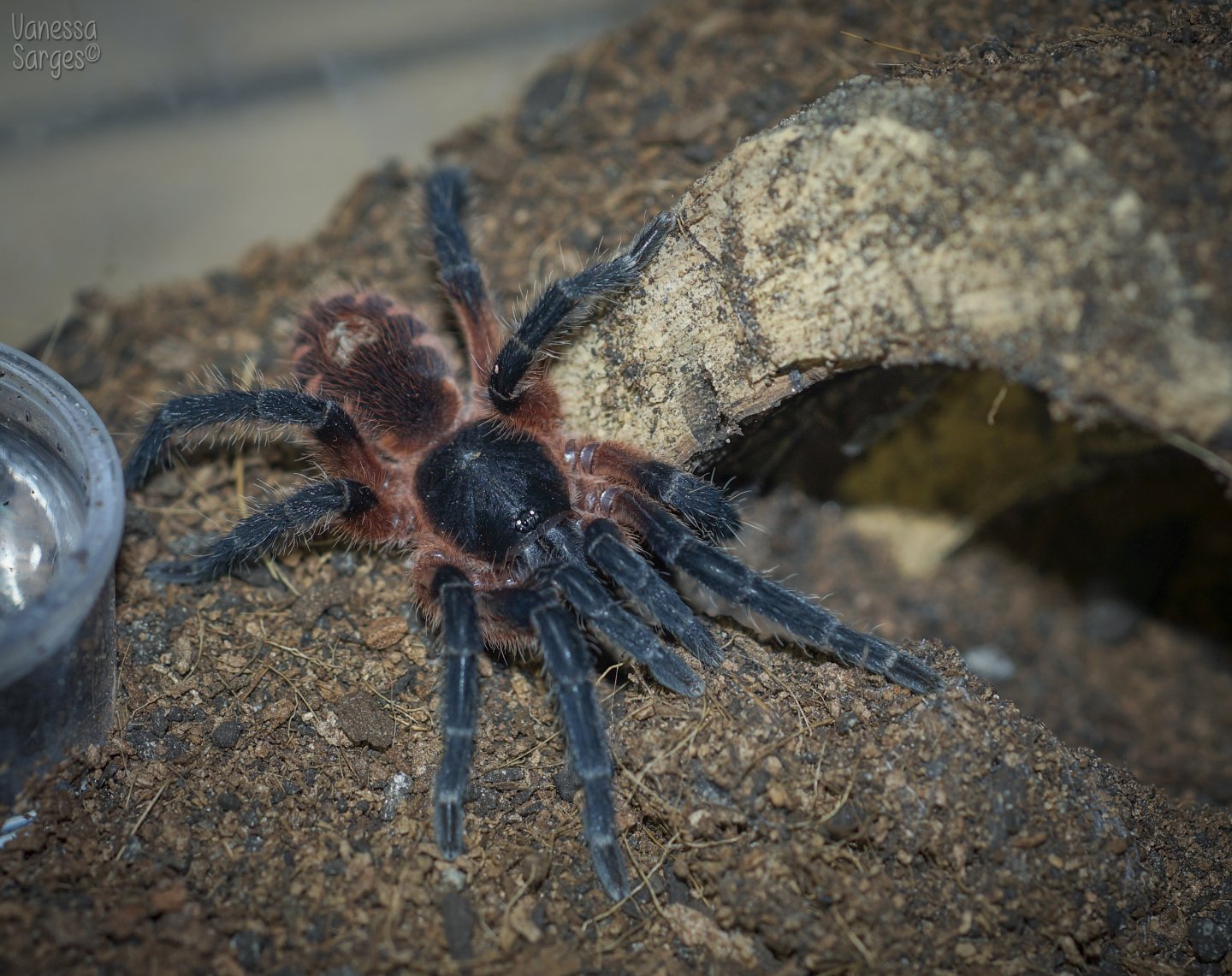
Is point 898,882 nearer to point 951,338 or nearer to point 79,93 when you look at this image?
point 951,338

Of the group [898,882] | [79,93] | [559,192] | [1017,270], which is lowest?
[898,882]

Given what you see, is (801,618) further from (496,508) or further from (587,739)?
(496,508)

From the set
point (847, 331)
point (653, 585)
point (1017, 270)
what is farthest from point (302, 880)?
point (1017, 270)

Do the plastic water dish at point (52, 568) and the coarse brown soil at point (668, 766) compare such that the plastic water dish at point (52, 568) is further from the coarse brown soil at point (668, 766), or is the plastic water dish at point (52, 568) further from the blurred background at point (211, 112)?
the blurred background at point (211, 112)

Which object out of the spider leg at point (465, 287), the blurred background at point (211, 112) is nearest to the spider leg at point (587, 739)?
the spider leg at point (465, 287)

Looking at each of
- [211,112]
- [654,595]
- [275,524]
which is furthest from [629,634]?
[211,112]

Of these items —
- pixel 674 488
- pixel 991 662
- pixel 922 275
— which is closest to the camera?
pixel 922 275
